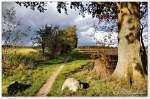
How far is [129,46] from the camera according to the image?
3.36 metres

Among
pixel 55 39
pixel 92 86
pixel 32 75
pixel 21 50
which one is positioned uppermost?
pixel 55 39

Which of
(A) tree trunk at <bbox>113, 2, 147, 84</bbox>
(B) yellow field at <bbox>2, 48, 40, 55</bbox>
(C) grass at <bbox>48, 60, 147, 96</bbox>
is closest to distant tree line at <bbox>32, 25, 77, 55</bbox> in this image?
(B) yellow field at <bbox>2, 48, 40, 55</bbox>

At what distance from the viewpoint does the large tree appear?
329 centimetres

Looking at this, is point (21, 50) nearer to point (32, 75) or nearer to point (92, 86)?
point (32, 75)

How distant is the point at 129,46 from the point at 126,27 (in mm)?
195

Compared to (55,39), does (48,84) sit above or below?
below

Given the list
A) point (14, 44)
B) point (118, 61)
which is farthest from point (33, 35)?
point (118, 61)

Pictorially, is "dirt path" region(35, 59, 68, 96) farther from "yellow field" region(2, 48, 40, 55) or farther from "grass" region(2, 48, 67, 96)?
"yellow field" region(2, 48, 40, 55)

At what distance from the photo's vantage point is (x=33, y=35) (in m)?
3.29

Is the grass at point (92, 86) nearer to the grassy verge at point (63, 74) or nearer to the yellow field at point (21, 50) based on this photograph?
the grassy verge at point (63, 74)

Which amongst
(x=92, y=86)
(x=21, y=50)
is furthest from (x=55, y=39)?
(x=92, y=86)

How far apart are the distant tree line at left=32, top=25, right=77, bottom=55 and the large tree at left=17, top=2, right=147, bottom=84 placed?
7.8 inches

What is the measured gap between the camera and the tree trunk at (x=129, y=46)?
3297 mm

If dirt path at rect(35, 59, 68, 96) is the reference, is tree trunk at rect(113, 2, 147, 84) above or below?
above
